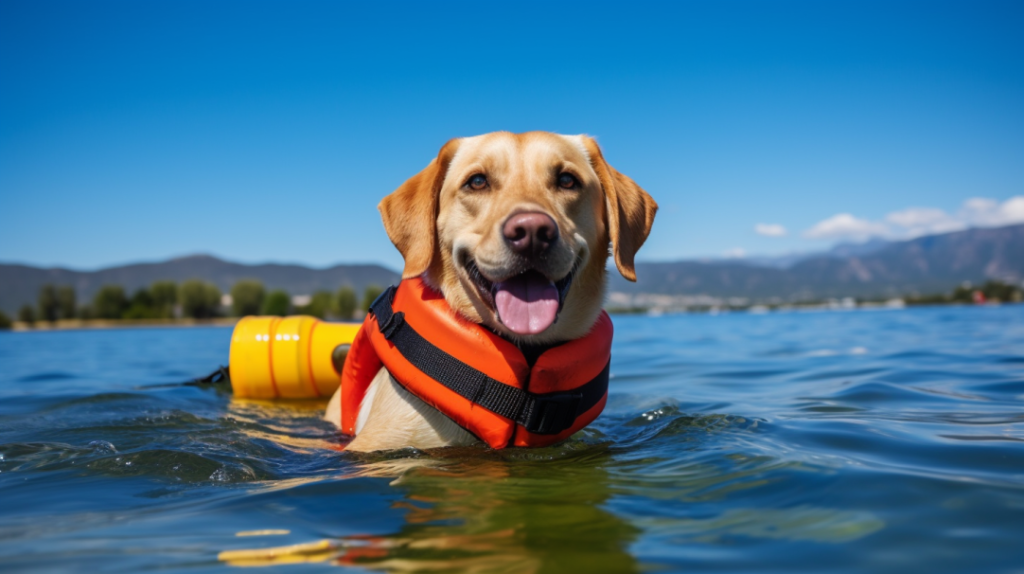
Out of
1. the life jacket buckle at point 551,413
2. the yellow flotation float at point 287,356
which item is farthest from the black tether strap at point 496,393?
the yellow flotation float at point 287,356

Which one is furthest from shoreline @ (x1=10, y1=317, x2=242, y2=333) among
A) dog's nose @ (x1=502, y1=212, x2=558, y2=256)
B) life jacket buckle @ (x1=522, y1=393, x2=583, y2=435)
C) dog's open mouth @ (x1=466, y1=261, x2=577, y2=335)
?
dog's nose @ (x1=502, y1=212, x2=558, y2=256)

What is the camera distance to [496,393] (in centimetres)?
477

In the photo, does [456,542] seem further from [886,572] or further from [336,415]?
[336,415]

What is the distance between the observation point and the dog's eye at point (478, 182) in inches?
199

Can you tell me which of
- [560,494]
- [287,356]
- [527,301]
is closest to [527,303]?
[527,301]

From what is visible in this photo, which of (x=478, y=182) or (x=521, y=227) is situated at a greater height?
(x=478, y=182)

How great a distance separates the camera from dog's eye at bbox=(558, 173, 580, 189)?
5.07 metres

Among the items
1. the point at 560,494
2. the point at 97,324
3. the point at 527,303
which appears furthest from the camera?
the point at 97,324

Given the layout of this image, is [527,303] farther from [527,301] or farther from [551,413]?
[551,413]

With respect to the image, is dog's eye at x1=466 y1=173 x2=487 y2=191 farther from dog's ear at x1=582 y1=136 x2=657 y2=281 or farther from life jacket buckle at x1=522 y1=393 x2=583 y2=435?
life jacket buckle at x1=522 y1=393 x2=583 y2=435

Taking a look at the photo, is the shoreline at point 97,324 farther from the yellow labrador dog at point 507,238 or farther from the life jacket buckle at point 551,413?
the life jacket buckle at point 551,413

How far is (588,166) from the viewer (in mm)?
5387

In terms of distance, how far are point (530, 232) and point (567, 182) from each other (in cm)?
102

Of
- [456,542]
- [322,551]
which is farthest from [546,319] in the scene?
[322,551]
